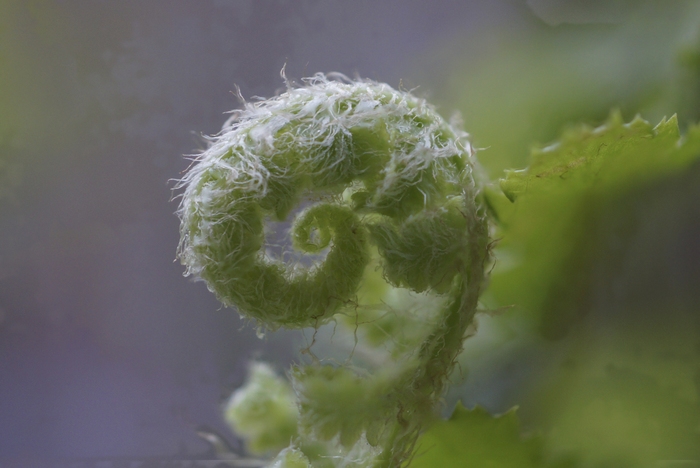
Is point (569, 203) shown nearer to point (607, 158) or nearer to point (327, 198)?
point (607, 158)

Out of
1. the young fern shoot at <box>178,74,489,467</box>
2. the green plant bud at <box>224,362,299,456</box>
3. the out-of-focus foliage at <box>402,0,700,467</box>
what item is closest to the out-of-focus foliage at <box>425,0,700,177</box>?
the out-of-focus foliage at <box>402,0,700,467</box>

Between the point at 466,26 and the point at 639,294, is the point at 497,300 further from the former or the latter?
the point at 466,26

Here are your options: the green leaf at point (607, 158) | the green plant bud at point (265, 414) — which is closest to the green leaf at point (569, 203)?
the green leaf at point (607, 158)

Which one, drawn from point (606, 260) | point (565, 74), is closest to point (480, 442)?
point (606, 260)

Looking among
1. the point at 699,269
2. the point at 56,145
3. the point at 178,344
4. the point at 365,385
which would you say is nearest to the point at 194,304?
the point at 178,344

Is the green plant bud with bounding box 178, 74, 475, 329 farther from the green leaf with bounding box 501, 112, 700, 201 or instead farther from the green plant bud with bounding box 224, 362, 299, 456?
the green plant bud with bounding box 224, 362, 299, 456

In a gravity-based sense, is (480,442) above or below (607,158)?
below

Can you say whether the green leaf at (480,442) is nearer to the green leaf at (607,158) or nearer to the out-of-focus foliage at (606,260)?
the out-of-focus foliage at (606,260)
